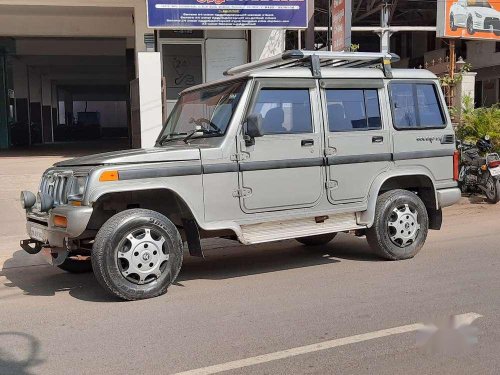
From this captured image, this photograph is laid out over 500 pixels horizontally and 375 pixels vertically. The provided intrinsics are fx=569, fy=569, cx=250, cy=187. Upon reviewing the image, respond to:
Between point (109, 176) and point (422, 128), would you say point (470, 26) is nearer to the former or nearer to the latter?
point (422, 128)

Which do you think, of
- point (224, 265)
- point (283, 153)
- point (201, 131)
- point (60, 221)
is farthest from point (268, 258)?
point (60, 221)

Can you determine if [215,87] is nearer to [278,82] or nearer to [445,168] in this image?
[278,82]

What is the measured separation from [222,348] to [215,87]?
10.7 feet

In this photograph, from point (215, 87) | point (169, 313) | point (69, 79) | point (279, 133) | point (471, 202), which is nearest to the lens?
point (169, 313)

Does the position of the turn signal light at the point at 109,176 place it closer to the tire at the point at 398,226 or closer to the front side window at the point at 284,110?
the front side window at the point at 284,110

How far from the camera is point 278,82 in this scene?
20.0 feet

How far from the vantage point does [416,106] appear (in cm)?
696

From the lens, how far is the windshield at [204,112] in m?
5.98

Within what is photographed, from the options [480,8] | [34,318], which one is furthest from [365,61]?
[480,8]

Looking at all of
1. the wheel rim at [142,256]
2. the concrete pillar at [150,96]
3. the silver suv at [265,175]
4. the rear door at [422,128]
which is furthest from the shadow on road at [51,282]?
the concrete pillar at [150,96]

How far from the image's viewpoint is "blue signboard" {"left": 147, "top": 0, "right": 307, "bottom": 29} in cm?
1274

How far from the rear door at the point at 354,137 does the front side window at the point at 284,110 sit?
0.26m

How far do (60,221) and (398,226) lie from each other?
3840 mm

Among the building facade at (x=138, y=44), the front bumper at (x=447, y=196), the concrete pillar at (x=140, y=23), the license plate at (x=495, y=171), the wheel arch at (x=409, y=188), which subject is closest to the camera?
the wheel arch at (x=409, y=188)
